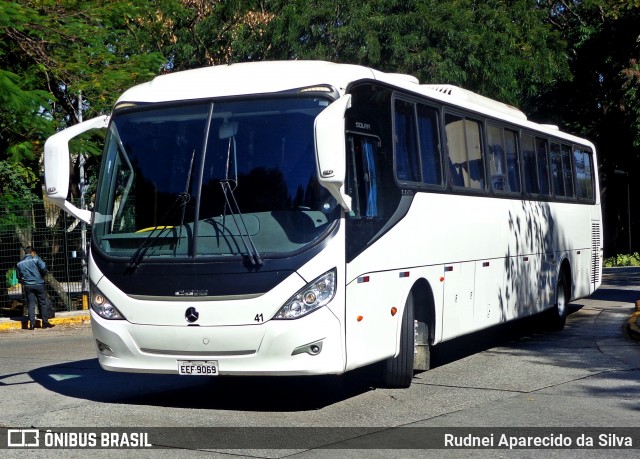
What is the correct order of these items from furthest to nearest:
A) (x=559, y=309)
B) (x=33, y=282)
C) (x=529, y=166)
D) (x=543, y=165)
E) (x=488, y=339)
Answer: (x=33, y=282), (x=559, y=309), (x=543, y=165), (x=488, y=339), (x=529, y=166)

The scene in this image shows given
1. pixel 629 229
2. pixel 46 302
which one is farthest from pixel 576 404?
pixel 629 229

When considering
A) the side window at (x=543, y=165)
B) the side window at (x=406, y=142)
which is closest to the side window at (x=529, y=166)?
the side window at (x=543, y=165)

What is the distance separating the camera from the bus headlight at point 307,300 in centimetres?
914

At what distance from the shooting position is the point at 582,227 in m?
19.2

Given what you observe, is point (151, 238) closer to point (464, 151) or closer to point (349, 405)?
point (349, 405)

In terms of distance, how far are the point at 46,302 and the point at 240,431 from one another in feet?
47.0

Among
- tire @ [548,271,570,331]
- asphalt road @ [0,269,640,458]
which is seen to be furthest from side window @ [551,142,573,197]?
asphalt road @ [0,269,640,458]

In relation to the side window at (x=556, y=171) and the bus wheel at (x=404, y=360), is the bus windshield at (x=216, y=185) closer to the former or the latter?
the bus wheel at (x=404, y=360)

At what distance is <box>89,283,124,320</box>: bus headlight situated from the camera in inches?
383

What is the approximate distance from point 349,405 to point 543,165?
26.0 ft

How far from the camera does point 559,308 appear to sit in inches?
690

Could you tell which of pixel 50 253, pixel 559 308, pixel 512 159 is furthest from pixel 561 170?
pixel 50 253

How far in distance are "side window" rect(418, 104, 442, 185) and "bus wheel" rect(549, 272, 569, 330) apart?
20.0ft

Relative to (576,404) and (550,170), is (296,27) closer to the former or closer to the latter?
(550,170)
